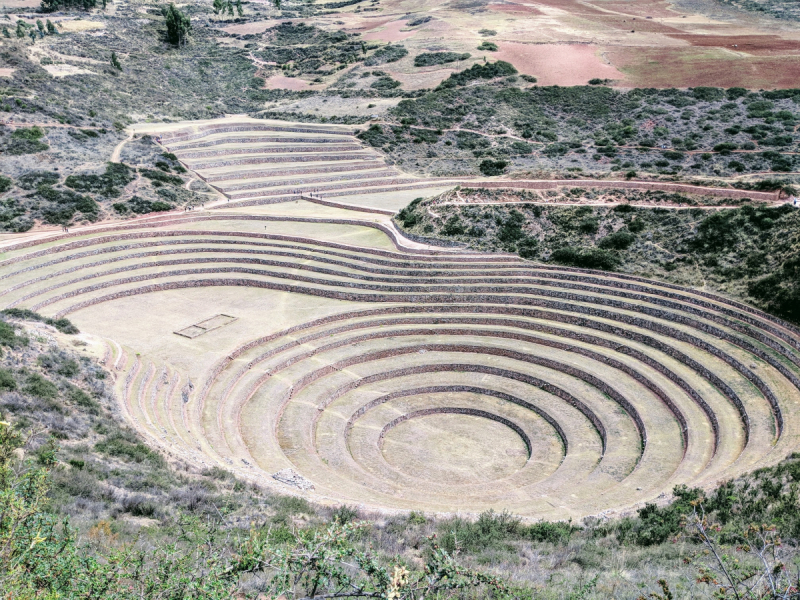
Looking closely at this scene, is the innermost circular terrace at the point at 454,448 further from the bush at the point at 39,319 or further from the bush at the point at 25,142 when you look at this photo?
the bush at the point at 25,142

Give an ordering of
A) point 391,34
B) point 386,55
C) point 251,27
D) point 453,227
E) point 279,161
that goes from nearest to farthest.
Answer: point 453,227 < point 279,161 < point 386,55 < point 391,34 < point 251,27

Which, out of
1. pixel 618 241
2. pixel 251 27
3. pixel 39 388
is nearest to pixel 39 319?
pixel 39 388

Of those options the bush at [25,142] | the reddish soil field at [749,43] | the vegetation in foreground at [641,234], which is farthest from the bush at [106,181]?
the reddish soil field at [749,43]

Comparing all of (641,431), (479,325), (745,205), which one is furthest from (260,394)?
(745,205)

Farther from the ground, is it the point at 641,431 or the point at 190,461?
the point at 190,461

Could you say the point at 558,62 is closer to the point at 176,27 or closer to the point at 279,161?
the point at 279,161

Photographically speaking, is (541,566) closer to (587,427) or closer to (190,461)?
(190,461)
